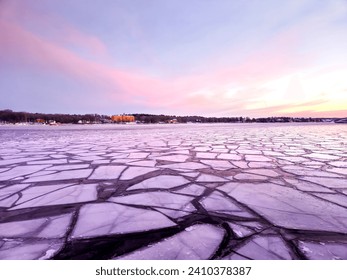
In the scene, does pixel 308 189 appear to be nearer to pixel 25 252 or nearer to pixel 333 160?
pixel 333 160

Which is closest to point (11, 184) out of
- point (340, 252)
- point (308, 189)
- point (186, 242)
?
point (186, 242)

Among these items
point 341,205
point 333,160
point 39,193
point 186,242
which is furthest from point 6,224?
point 333,160

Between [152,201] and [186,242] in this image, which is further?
[152,201]

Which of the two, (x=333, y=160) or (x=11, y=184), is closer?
(x=11, y=184)

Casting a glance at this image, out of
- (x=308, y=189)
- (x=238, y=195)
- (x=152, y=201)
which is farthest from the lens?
(x=308, y=189)
